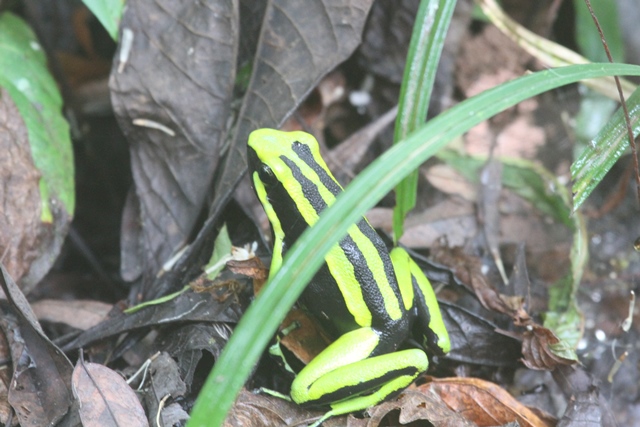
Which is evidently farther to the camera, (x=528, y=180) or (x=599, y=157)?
(x=528, y=180)

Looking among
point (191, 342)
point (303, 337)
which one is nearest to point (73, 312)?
point (191, 342)

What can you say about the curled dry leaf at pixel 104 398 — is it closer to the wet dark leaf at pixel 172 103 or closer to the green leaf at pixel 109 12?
the wet dark leaf at pixel 172 103

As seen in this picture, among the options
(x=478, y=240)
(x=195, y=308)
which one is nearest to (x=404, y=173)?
(x=195, y=308)

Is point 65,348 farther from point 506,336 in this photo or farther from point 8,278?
point 506,336

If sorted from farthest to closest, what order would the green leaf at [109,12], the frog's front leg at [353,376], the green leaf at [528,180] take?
1. the green leaf at [528,180]
2. the green leaf at [109,12]
3. the frog's front leg at [353,376]

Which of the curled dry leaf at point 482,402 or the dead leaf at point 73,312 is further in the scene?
the dead leaf at point 73,312

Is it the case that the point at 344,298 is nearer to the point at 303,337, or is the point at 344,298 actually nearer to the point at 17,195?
the point at 303,337

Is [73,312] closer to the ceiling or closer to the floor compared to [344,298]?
closer to the floor

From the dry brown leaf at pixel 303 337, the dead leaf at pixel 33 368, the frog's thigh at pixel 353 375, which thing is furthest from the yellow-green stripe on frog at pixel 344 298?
the dead leaf at pixel 33 368
